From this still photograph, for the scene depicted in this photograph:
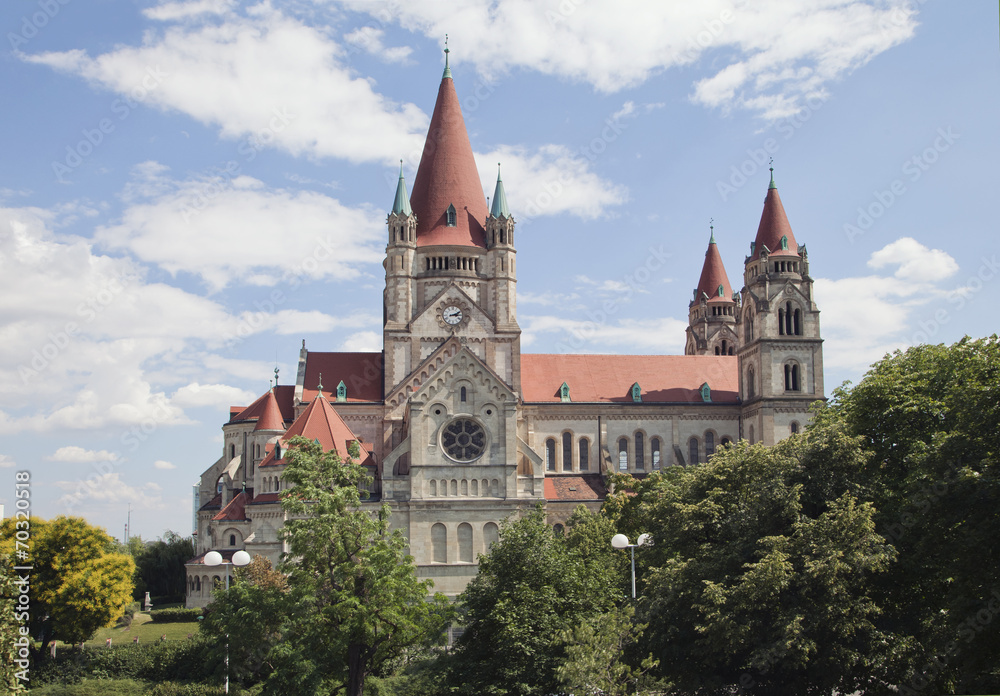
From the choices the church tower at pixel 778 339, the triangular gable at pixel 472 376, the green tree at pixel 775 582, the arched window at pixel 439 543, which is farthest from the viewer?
the church tower at pixel 778 339

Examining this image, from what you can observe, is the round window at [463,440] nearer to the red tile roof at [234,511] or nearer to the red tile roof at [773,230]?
the red tile roof at [234,511]

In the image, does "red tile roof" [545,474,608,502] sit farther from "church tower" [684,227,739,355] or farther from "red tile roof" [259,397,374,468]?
"church tower" [684,227,739,355]

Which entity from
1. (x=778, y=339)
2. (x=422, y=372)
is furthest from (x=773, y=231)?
(x=422, y=372)

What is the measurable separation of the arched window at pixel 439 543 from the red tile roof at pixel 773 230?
3555cm

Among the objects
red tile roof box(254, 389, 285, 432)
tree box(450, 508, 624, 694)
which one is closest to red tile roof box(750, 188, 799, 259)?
red tile roof box(254, 389, 285, 432)

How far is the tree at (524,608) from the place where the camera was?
95.5ft

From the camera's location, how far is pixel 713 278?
330 feet

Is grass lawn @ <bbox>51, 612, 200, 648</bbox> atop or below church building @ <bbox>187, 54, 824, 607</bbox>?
below

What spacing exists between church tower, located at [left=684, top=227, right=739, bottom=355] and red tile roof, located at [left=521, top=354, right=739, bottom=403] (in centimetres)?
1556

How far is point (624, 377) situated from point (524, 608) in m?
50.5

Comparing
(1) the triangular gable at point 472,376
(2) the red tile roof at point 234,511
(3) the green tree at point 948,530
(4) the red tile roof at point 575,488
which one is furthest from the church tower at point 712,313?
(3) the green tree at point 948,530

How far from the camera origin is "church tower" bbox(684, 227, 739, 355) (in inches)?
3839

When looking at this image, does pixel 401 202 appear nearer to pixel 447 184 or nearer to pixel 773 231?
pixel 447 184

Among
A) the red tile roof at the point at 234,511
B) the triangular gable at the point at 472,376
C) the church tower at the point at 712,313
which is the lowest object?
the red tile roof at the point at 234,511
